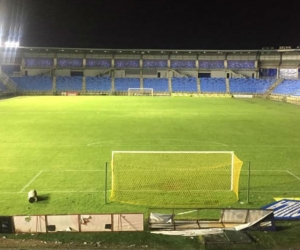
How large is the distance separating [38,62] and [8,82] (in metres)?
10.5

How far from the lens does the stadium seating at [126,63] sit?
259ft

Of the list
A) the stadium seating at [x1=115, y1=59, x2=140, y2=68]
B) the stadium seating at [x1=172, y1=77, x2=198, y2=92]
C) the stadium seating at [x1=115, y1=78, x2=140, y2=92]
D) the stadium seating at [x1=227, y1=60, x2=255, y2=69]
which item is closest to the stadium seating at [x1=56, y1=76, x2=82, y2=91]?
the stadium seating at [x1=115, y1=78, x2=140, y2=92]

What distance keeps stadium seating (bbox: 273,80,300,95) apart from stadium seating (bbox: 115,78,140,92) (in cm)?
2927

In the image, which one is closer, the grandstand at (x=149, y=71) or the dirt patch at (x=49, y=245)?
the dirt patch at (x=49, y=245)

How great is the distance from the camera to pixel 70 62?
78000mm

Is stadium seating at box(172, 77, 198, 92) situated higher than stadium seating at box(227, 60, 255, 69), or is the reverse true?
stadium seating at box(227, 60, 255, 69)

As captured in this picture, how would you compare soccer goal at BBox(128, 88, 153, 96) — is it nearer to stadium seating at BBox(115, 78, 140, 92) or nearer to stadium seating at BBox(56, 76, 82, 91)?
stadium seating at BBox(115, 78, 140, 92)

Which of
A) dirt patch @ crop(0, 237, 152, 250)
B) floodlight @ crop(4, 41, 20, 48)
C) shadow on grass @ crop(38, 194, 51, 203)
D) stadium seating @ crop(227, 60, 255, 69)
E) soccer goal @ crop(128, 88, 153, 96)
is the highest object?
floodlight @ crop(4, 41, 20, 48)

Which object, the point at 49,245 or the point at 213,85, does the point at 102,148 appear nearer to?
the point at 49,245

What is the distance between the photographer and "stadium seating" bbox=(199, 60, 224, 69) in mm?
79000

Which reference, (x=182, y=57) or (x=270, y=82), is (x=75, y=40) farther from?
(x=270, y=82)

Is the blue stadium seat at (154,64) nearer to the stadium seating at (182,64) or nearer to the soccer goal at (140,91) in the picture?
the stadium seating at (182,64)

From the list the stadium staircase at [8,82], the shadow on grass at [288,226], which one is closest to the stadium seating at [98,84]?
the stadium staircase at [8,82]

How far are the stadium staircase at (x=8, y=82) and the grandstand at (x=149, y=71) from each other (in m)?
0.19
